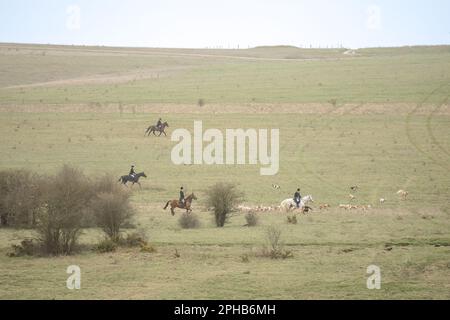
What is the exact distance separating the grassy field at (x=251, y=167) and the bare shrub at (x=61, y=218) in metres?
0.78

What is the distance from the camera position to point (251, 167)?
46281 mm

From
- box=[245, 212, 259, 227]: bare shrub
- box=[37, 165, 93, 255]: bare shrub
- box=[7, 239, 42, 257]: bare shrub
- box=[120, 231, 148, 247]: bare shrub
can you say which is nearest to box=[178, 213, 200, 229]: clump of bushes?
box=[245, 212, 259, 227]: bare shrub

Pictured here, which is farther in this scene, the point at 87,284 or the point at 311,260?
the point at 311,260

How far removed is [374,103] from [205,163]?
25.0 metres

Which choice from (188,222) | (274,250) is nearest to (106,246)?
(274,250)

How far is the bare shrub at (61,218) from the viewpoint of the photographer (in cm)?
2258

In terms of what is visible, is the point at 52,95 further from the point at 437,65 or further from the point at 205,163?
the point at 437,65

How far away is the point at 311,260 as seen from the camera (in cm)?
2153

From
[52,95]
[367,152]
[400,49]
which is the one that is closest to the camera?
[367,152]

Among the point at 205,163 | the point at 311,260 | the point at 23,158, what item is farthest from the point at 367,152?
the point at 311,260

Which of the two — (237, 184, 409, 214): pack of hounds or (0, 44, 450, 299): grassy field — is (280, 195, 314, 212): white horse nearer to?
(237, 184, 409, 214): pack of hounds

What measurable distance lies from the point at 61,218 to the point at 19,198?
5261 mm

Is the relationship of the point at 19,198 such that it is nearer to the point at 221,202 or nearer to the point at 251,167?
the point at 221,202

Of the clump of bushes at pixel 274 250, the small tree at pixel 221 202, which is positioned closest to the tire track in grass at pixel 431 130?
the small tree at pixel 221 202
